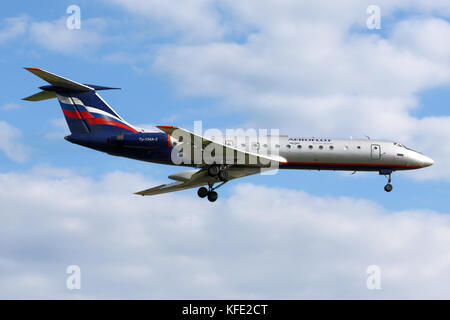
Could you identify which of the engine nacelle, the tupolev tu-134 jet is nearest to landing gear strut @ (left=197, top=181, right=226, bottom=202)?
the tupolev tu-134 jet

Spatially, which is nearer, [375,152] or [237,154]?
[237,154]

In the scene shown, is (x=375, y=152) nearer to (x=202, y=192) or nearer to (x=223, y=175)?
(x=223, y=175)

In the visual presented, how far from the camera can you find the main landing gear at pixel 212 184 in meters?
41.7

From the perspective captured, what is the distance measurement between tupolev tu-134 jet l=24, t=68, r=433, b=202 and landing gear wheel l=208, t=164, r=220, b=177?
0.18 ft

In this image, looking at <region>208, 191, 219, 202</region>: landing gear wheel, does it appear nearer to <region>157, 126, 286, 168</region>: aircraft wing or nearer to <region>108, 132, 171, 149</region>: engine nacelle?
<region>157, 126, 286, 168</region>: aircraft wing

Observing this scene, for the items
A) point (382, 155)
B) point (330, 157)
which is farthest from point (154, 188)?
point (382, 155)

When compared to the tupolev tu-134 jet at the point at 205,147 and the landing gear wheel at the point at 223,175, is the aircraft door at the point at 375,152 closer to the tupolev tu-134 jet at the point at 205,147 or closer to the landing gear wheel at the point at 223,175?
the tupolev tu-134 jet at the point at 205,147

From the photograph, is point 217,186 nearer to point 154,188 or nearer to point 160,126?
Result: point 154,188

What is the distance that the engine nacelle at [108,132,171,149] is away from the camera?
40.0m

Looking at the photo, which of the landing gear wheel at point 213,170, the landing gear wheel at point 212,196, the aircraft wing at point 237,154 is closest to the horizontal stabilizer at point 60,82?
the aircraft wing at point 237,154

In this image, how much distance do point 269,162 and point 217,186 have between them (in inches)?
141

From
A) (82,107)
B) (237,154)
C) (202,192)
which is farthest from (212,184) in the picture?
(82,107)

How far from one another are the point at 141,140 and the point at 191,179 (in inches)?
222

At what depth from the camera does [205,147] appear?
40031 millimetres
